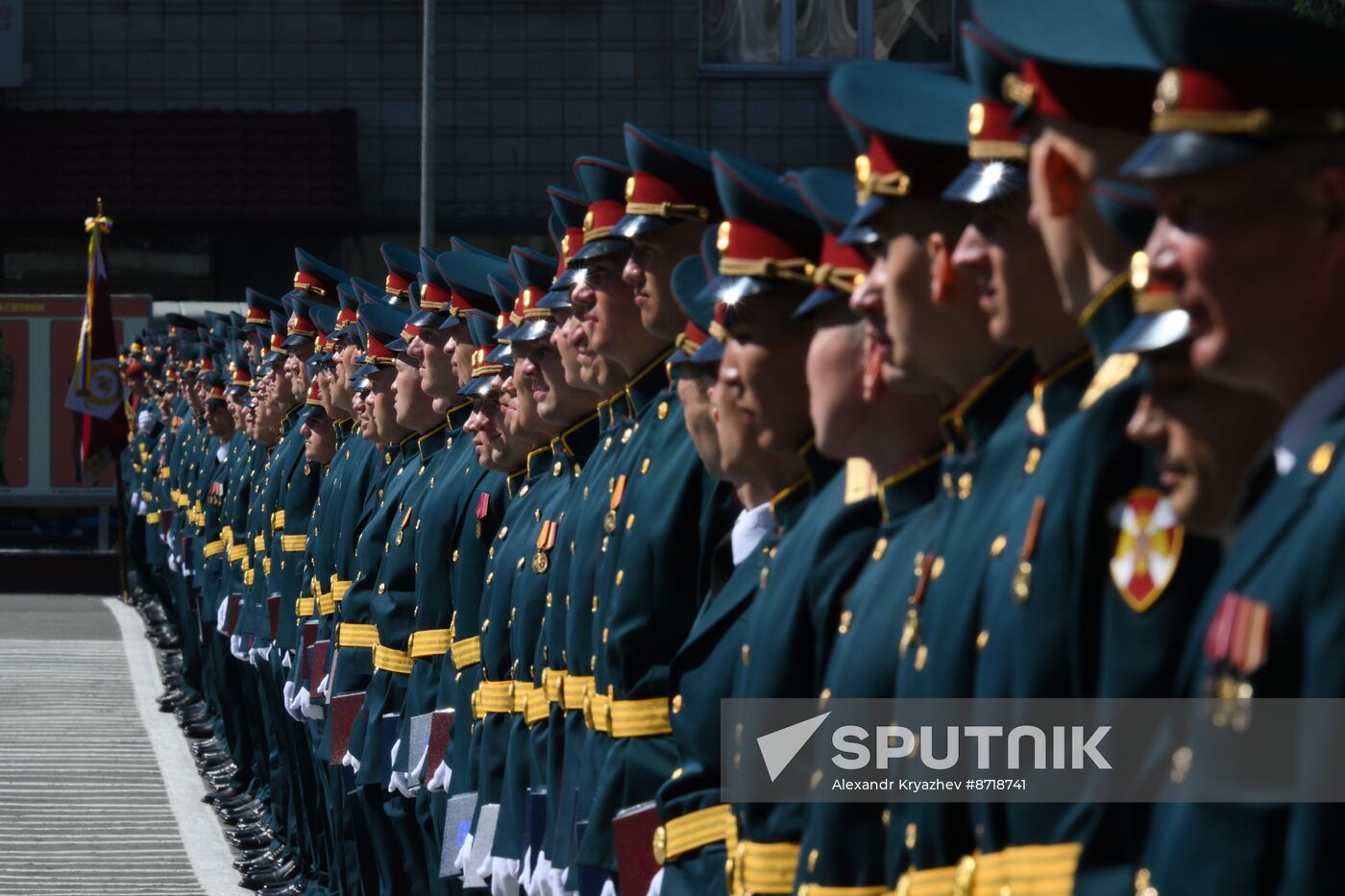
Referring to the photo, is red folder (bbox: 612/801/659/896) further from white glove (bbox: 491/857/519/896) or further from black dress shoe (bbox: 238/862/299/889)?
black dress shoe (bbox: 238/862/299/889)

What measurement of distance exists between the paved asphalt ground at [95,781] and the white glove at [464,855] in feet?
12.7

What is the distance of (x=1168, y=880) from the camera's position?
261 cm

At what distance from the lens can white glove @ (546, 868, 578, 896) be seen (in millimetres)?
5848

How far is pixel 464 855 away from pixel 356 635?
2.57 meters

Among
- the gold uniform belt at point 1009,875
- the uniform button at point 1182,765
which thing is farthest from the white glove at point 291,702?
the uniform button at point 1182,765

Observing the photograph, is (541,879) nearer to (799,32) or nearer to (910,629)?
(910,629)

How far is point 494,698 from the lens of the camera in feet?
23.0

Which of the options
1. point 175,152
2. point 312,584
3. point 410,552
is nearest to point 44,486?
point 175,152

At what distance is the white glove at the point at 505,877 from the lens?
6410 mm

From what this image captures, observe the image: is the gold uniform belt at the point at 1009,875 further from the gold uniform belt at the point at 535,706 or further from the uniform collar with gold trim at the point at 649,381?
the gold uniform belt at the point at 535,706

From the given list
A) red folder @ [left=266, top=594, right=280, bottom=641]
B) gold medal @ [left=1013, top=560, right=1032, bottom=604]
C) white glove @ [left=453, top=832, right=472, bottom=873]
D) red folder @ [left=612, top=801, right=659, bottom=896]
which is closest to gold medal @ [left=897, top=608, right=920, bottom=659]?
gold medal @ [left=1013, top=560, right=1032, bottom=604]

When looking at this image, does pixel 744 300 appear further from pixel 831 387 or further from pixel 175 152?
pixel 175 152

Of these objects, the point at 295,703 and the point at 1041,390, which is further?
the point at 295,703

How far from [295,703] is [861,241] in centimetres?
759
